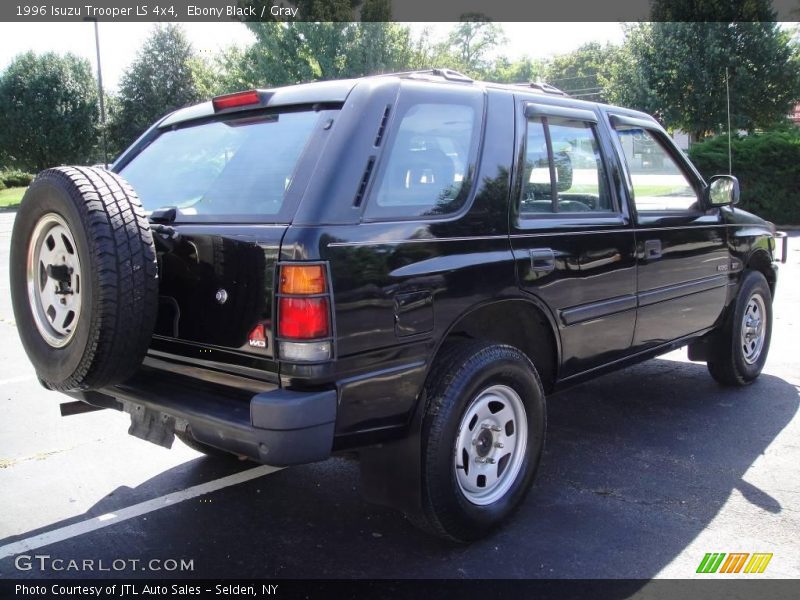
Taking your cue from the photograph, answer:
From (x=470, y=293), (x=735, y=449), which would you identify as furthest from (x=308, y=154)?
(x=735, y=449)

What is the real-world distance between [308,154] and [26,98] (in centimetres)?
4364

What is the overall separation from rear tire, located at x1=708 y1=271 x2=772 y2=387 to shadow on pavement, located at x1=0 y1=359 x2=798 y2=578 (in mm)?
577

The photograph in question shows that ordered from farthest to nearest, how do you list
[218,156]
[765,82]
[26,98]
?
[26,98]
[765,82]
[218,156]

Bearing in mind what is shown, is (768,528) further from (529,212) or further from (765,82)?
(765,82)

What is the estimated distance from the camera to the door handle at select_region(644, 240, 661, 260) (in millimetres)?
4207

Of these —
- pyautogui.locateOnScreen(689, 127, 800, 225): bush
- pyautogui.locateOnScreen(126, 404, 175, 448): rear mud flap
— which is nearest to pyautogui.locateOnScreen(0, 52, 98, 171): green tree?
pyautogui.locateOnScreen(689, 127, 800, 225): bush

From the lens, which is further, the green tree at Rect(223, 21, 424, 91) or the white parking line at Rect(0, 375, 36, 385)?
the green tree at Rect(223, 21, 424, 91)

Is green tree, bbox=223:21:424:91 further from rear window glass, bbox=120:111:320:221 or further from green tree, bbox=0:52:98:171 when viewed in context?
rear window glass, bbox=120:111:320:221

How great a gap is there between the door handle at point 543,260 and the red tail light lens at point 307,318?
1.24 metres

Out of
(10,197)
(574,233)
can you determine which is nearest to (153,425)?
(574,233)

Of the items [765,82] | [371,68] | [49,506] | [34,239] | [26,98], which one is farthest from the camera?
[26,98]

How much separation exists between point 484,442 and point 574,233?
119 centimetres

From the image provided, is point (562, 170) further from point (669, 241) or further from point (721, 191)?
point (721, 191)

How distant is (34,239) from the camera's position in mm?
3057
